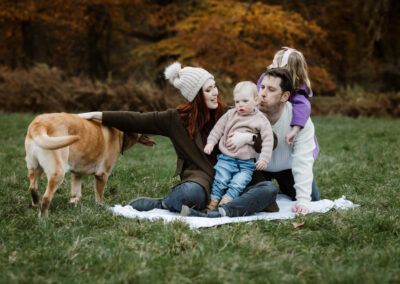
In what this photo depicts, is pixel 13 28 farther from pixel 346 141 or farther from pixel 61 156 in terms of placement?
pixel 61 156

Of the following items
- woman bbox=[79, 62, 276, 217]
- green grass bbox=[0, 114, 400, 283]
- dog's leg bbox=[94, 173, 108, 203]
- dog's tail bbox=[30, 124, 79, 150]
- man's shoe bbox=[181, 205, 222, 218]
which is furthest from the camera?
dog's leg bbox=[94, 173, 108, 203]

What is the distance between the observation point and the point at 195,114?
4.28 meters

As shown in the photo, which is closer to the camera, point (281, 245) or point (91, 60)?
point (281, 245)

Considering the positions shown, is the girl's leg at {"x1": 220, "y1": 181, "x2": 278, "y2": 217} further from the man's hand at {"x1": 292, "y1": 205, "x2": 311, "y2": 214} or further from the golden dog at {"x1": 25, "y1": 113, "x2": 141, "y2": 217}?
the golden dog at {"x1": 25, "y1": 113, "x2": 141, "y2": 217}

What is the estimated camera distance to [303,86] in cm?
457

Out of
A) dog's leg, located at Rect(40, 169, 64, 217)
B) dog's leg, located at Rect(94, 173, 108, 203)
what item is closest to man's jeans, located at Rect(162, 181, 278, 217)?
dog's leg, located at Rect(94, 173, 108, 203)

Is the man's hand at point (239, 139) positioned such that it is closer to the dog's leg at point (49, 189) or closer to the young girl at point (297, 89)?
the young girl at point (297, 89)

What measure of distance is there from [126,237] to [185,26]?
43.7 ft

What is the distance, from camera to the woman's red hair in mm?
4277

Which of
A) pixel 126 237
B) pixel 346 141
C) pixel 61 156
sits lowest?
pixel 346 141

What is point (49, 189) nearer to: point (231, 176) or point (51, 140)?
point (51, 140)

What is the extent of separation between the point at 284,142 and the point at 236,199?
3.00ft

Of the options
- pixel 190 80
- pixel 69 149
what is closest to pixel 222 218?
pixel 190 80

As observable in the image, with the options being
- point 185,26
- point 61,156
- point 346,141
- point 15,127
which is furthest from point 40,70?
point 61,156
